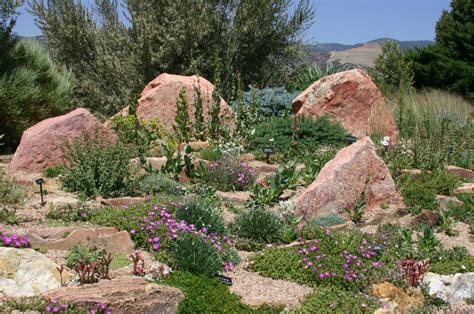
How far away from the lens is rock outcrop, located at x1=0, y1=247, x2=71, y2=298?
563 centimetres

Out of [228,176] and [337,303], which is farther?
[228,176]

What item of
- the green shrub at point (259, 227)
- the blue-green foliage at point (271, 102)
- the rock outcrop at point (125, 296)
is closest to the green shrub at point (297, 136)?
the blue-green foliage at point (271, 102)

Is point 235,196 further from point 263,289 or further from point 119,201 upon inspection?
point 263,289

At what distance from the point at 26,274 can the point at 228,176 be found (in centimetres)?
493

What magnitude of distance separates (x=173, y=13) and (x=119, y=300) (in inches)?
524

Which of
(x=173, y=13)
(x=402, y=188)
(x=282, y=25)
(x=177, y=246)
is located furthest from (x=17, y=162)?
(x=282, y=25)

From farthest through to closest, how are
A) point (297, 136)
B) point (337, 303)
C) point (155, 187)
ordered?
point (297, 136), point (155, 187), point (337, 303)

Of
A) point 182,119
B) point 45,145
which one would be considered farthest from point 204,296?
point 182,119

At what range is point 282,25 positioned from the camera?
19.2 m

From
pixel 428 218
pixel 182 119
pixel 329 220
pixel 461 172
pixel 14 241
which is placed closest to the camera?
pixel 14 241

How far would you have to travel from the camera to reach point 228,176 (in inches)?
408

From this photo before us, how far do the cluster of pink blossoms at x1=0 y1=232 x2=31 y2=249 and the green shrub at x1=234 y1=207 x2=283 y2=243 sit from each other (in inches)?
101

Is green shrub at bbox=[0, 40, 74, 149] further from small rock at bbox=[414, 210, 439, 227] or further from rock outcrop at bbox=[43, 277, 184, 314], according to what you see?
rock outcrop at bbox=[43, 277, 184, 314]

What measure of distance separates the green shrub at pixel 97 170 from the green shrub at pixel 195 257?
2.85 metres
